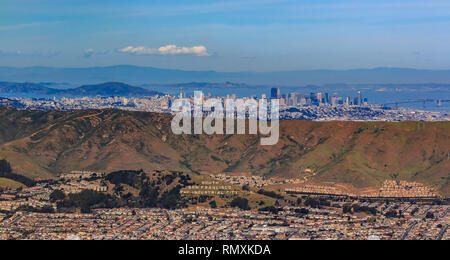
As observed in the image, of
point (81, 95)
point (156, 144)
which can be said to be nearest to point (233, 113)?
point (156, 144)

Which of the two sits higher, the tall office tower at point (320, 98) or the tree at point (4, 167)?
the tall office tower at point (320, 98)

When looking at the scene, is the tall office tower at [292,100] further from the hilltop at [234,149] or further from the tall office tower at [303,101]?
the hilltop at [234,149]

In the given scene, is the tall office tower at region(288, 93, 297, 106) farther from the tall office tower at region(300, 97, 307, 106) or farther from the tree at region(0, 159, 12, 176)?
the tree at region(0, 159, 12, 176)

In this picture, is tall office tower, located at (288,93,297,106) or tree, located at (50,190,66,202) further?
tall office tower, located at (288,93,297,106)

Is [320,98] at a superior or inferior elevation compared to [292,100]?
superior

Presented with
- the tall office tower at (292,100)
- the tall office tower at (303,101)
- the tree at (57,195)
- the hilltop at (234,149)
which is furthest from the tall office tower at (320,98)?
the tree at (57,195)

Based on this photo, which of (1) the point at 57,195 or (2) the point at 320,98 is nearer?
(1) the point at 57,195

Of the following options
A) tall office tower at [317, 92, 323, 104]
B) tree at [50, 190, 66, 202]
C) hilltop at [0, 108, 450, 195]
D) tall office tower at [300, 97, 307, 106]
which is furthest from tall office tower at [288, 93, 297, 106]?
tree at [50, 190, 66, 202]

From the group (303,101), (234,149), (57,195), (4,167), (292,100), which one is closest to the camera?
(57,195)

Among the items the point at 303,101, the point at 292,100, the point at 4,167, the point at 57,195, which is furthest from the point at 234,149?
the point at 303,101

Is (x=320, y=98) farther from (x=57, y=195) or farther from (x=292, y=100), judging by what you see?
(x=57, y=195)
